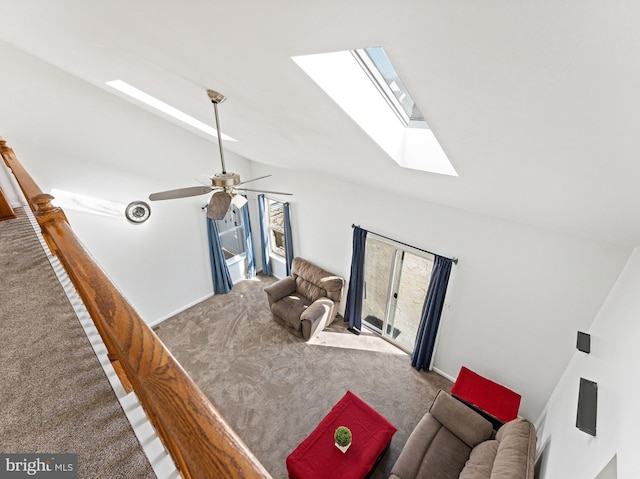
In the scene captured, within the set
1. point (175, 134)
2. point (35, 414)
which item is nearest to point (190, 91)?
point (35, 414)

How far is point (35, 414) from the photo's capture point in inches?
43.2

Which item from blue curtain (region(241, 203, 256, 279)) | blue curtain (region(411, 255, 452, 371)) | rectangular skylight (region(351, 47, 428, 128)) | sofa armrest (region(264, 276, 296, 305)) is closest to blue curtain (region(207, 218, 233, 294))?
blue curtain (region(241, 203, 256, 279))

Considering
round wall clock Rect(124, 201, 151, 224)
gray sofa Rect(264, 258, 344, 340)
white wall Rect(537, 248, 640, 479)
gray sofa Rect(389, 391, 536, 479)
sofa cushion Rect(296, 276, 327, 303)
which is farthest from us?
sofa cushion Rect(296, 276, 327, 303)

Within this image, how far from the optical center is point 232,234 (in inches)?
249

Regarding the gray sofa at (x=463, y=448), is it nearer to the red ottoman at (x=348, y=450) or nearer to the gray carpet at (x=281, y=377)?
the red ottoman at (x=348, y=450)

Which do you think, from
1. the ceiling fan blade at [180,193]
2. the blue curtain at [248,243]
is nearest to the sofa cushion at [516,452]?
the ceiling fan blade at [180,193]

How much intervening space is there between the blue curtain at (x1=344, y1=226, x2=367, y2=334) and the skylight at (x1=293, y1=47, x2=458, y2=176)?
2.20m

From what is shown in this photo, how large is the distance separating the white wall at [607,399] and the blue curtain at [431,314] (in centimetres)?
134

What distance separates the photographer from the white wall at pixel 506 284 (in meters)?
2.77

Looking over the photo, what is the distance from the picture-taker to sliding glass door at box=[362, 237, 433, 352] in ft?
14.4

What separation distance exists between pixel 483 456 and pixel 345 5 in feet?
11.8

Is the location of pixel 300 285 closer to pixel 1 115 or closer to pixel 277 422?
pixel 277 422

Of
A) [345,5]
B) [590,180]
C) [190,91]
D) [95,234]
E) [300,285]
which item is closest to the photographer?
[345,5]

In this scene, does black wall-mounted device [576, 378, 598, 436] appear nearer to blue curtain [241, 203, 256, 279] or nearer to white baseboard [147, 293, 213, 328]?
blue curtain [241, 203, 256, 279]
